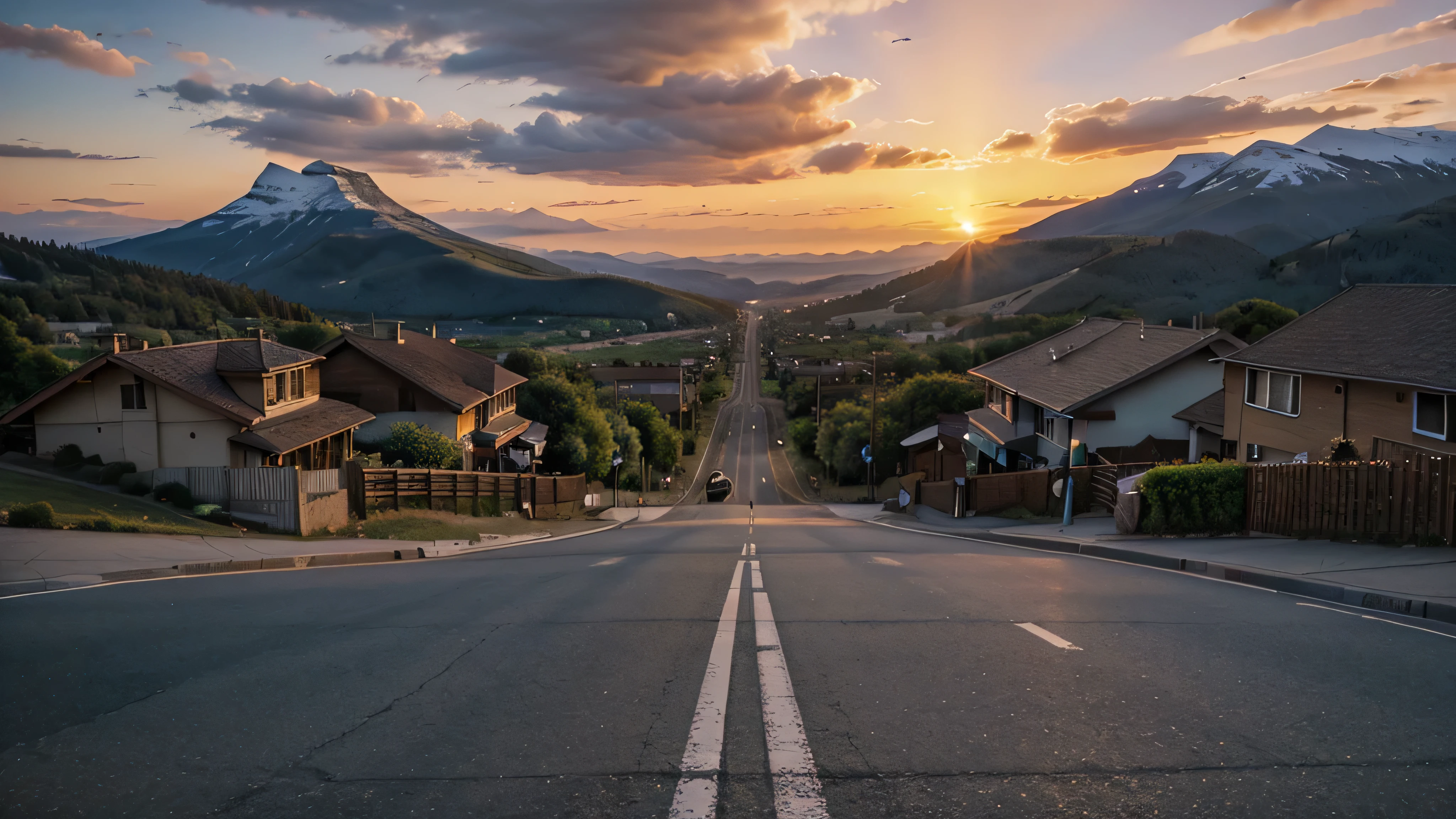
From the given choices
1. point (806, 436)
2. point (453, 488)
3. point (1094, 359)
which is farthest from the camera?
point (806, 436)

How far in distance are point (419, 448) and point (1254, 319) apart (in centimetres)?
6597

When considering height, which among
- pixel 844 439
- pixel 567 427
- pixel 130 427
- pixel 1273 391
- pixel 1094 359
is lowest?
pixel 844 439

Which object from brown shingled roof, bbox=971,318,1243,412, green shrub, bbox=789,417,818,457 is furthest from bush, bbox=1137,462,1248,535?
green shrub, bbox=789,417,818,457

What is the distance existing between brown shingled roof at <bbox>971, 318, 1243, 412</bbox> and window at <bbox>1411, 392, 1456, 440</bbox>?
12.4 metres

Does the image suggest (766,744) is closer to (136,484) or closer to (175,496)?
(175,496)

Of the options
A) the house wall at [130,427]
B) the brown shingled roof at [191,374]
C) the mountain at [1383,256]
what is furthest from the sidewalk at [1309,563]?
the mountain at [1383,256]

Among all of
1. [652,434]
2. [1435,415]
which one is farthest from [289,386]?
[652,434]

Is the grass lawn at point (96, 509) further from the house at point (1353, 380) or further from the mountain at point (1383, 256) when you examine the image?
the mountain at point (1383, 256)

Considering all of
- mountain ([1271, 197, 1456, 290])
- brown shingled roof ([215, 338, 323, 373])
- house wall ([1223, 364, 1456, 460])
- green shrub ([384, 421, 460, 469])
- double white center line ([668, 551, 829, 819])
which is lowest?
green shrub ([384, 421, 460, 469])

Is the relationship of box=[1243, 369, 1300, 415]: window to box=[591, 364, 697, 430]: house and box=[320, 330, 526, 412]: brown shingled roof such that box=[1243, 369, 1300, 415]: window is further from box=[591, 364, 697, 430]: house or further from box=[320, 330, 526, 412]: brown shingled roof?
box=[591, 364, 697, 430]: house

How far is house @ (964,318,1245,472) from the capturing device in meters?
33.5

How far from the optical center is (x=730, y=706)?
5602 millimetres

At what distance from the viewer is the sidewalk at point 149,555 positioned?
11.9 metres

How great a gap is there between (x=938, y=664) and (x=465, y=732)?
357 cm
